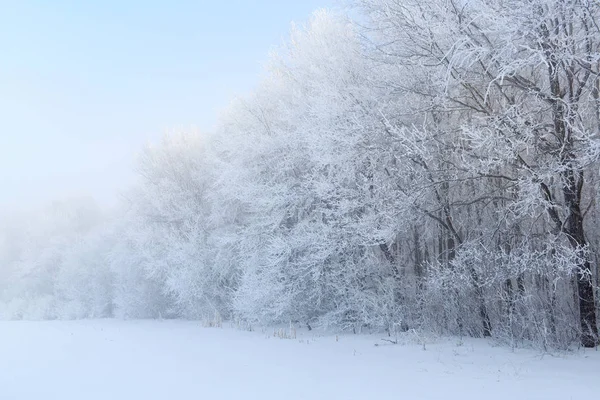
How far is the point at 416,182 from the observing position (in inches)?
357

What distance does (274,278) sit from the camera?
13.7 metres

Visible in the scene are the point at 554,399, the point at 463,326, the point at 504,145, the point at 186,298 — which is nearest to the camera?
the point at 554,399

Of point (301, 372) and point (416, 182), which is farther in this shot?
point (416, 182)

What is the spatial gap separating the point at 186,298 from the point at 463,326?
508 inches

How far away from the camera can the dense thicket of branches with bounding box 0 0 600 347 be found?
287 inches

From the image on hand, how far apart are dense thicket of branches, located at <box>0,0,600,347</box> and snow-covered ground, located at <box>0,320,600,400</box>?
4.19ft

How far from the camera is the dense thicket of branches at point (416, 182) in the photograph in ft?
23.9

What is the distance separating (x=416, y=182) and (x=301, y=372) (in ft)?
14.7

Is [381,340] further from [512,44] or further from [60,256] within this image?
[60,256]

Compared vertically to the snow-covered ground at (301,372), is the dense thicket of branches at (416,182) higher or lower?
higher

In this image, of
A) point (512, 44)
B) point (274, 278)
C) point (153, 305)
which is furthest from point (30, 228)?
point (512, 44)

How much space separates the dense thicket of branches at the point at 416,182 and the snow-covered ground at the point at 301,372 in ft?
4.19

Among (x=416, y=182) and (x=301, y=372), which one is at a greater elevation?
(x=416, y=182)

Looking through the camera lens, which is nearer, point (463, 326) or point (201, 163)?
point (463, 326)
